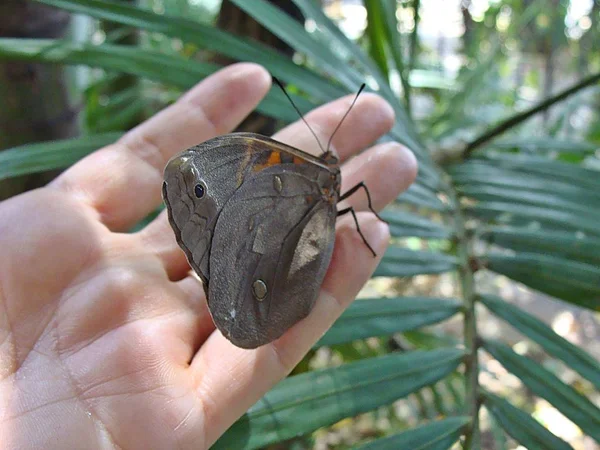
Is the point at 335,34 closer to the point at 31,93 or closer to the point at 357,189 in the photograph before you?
the point at 357,189

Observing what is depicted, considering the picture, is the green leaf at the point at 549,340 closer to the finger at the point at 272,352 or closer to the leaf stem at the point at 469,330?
the leaf stem at the point at 469,330

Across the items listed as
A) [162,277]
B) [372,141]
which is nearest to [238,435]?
[162,277]

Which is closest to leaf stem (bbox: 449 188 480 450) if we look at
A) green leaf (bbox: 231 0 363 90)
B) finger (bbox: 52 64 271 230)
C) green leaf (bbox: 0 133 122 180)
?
green leaf (bbox: 231 0 363 90)

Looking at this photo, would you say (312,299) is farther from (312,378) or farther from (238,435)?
(238,435)

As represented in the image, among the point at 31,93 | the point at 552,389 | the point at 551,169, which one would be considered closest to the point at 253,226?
the point at 552,389

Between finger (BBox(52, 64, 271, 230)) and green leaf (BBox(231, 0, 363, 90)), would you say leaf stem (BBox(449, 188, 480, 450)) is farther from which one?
finger (BBox(52, 64, 271, 230))

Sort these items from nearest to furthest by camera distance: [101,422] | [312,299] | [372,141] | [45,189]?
1. [101,422]
2. [312,299]
3. [45,189]
4. [372,141]

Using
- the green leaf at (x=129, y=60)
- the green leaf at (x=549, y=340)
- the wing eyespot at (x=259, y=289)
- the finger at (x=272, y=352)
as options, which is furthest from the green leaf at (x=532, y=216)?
the wing eyespot at (x=259, y=289)

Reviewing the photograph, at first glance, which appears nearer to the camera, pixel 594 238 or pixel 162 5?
pixel 594 238
